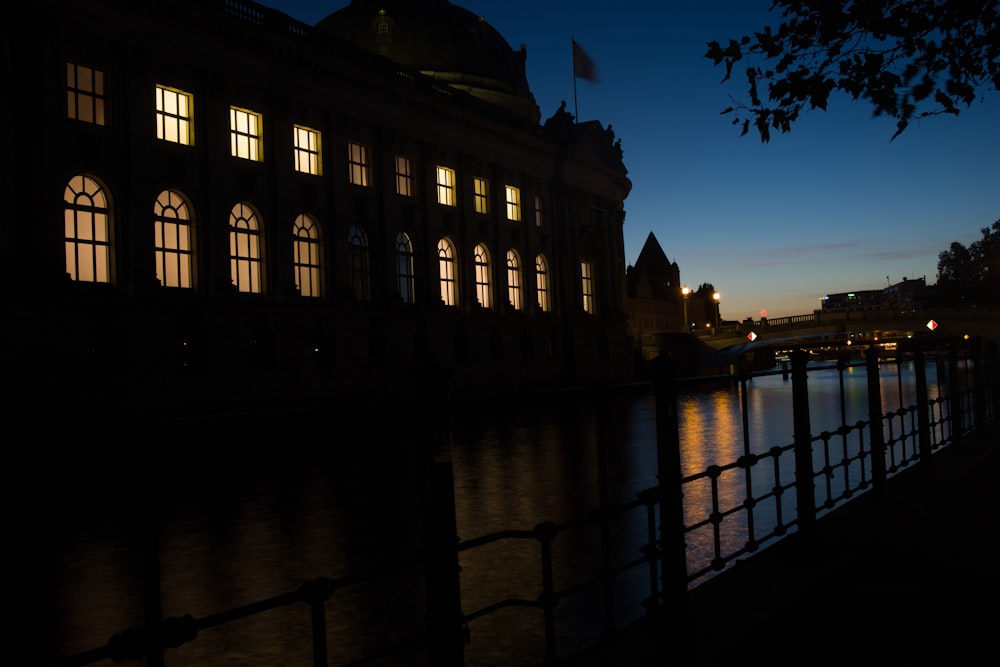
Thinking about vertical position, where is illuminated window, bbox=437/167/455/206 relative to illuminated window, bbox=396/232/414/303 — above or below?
above

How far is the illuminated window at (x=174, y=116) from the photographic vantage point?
107 ft

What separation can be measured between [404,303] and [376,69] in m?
11.7

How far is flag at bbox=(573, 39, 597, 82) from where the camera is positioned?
186ft

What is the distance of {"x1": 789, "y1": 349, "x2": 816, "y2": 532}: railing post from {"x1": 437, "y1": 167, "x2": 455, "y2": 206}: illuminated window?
40.7m

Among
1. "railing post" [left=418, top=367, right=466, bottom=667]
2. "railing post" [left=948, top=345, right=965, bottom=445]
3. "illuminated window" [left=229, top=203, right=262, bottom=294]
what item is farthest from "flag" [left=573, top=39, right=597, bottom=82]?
"railing post" [left=418, top=367, right=466, bottom=667]

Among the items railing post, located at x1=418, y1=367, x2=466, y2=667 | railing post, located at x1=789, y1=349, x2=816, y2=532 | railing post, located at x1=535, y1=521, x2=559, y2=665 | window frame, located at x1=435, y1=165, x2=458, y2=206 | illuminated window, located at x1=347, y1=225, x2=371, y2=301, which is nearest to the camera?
railing post, located at x1=418, y1=367, x2=466, y2=667

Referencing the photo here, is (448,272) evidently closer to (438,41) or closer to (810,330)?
(438,41)

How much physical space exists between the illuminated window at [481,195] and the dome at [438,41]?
44.2 feet

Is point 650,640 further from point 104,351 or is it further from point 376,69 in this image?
point 376,69

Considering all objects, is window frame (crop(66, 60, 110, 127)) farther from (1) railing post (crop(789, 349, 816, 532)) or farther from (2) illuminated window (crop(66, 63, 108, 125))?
(1) railing post (crop(789, 349, 816, 532))

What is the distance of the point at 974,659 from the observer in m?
5.11

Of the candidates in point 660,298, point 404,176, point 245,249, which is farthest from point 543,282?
point 660,298

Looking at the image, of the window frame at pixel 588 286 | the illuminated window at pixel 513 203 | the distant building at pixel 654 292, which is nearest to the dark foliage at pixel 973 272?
the distant building at pixel 654 292

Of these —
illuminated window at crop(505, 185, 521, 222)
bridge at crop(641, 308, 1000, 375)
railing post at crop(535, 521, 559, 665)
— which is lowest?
railing post at crop(535, 521, 559, 665)
